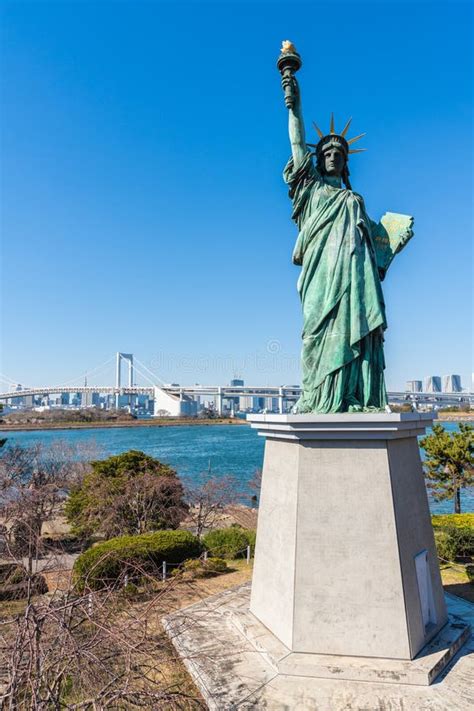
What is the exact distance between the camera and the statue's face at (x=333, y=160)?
5552mm

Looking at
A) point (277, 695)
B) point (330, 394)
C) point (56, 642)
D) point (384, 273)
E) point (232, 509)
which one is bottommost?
point (232, 509)

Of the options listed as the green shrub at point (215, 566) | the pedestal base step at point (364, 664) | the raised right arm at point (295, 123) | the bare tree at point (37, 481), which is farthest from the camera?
the bare tree at point (37, 481)

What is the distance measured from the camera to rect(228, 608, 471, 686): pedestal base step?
12.9ft

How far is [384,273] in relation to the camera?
18.4 ft

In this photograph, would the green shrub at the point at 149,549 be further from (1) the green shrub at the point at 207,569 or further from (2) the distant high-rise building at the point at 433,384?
(2) the distant high-rise building at the point at 433,384

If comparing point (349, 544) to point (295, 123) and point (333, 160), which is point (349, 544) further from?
point (295, 123)

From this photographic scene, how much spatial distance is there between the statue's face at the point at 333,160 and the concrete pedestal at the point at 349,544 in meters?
3.06

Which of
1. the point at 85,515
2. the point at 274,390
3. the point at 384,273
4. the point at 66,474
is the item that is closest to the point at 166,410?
the point at 274,390

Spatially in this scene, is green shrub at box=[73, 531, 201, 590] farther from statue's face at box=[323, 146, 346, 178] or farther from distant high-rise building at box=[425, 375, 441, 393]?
distant high-rise building at box=[425, 375, 441, 393]

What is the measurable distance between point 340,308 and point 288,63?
2.81 meters

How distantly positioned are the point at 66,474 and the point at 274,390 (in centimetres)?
5032

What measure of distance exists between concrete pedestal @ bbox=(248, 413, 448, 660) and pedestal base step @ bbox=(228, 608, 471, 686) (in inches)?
2.5

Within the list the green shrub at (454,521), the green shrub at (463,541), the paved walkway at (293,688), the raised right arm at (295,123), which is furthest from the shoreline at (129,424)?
the paved walkway at (293,688)

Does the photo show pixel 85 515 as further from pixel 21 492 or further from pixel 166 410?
pixel 166 410
